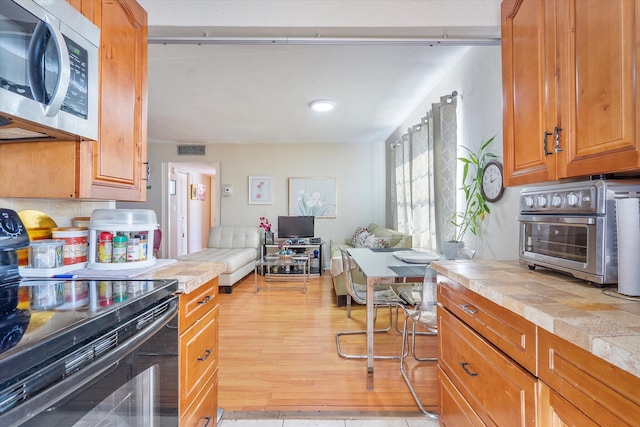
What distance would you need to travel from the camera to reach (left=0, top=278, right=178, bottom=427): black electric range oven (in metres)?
0.54

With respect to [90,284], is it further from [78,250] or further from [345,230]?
[345,230]

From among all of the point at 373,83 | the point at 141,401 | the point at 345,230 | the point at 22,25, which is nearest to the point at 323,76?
the point at 373,83

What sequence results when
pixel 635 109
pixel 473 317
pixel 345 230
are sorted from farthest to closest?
pixel 345 230 → pixel 473 317 → pixel 635 109

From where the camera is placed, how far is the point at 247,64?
111 inches

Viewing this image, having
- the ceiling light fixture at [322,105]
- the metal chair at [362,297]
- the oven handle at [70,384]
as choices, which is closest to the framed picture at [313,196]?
the ceiling light fixture at [322,105]

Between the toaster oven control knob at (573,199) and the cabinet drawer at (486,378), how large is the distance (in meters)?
0.57

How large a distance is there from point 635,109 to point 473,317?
2.67 ft

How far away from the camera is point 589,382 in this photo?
2.15 ft

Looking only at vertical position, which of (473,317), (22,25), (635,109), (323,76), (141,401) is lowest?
(141,401)

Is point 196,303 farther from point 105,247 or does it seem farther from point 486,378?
point 486,378

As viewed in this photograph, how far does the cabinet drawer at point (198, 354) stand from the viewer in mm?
1147

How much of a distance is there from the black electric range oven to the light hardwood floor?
913mm

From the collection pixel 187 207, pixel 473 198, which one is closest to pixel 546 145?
pixel 473 198

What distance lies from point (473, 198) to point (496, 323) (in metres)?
1.83
